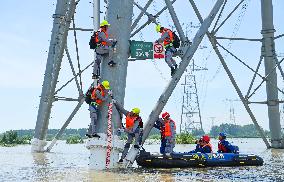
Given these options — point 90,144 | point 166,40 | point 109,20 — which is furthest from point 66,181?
point 166,40

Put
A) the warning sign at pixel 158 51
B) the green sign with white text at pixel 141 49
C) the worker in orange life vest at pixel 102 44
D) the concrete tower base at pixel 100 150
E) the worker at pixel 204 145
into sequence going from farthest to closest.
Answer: the worker at pixel 204 145, the warning sign at pixel 158 51, the green sign with white text at pixel 141 49, the worker in orange life vest at pixel 102 44, the concrete tower base at pixel 100 150

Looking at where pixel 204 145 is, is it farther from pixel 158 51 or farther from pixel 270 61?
pixel 270 61

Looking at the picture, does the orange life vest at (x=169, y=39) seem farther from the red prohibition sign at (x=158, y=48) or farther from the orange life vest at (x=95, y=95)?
the orange life vest at (x=95, y=95)

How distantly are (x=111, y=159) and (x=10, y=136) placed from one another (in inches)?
2021

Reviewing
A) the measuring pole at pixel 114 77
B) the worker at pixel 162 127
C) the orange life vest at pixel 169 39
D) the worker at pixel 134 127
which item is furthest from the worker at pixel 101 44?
the worker at pixel 162 127

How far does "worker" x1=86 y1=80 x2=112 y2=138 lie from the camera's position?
13734 mm

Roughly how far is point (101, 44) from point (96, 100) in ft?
5.95

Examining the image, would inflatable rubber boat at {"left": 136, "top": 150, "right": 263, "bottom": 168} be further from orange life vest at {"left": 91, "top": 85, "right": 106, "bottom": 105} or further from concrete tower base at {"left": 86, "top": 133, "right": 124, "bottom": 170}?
orange life vest at {"left": 91, "top": 85, "right": 106, "bottom": 105}

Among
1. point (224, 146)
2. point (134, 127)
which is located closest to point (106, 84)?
point (134, 127)

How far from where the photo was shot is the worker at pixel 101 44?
14.1 meters

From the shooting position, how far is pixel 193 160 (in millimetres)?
14867

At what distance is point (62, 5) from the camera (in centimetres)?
2453

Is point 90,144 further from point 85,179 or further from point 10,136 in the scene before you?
point 10,136

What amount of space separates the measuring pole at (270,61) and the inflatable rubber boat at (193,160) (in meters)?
11.9
